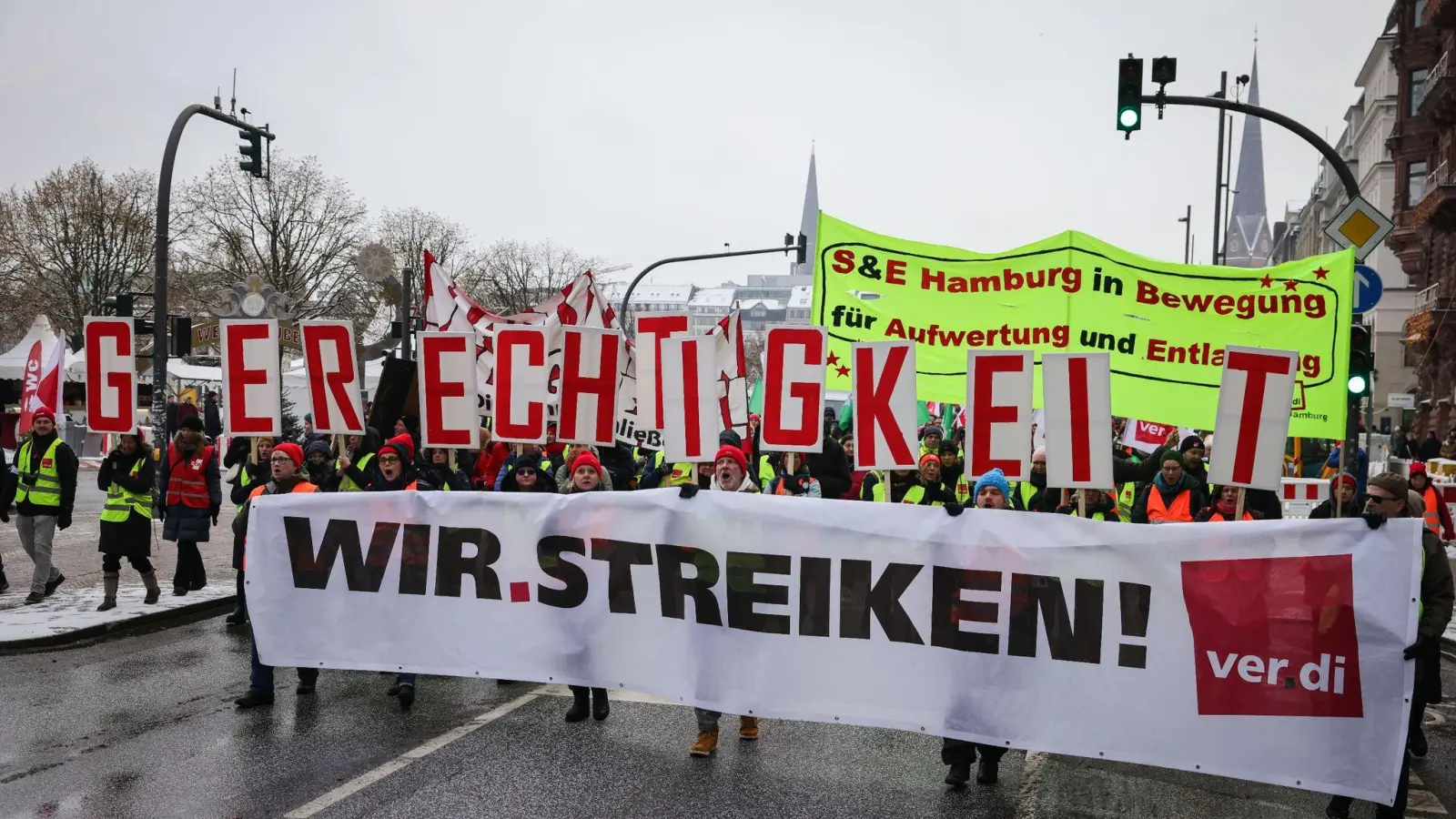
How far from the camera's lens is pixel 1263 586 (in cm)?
584

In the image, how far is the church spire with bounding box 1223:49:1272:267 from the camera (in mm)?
133375

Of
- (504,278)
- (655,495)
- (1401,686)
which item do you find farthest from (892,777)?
(504,278)

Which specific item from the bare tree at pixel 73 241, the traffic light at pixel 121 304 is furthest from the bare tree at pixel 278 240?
the traffic light at pixel 121 304

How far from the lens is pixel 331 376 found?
875 cm

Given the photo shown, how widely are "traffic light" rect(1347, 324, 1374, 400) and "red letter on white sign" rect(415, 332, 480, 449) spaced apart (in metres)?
7.10

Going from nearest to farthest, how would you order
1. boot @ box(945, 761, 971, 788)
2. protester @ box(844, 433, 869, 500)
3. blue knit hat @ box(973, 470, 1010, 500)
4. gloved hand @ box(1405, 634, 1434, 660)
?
gloved hand @ box(1405, 634, 1434, 660) < boot @ box(945, 761, 971, 788) < blue knit hat @ box(973, 470, 1010, 500) < protester @ box(844, 433, 869, 500)

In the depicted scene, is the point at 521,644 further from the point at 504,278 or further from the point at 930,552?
the point at 504,278

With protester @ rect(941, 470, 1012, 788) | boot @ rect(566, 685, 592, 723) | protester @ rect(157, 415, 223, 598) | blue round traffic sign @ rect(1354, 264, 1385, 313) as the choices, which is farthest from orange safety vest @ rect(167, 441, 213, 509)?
blue round traffic sign @ rect(1354, 264, 1385, 313)

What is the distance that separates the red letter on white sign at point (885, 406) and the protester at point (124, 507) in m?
6.07

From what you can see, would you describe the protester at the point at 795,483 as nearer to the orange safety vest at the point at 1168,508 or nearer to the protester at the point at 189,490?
the orange safety vest at the point at 1168,508

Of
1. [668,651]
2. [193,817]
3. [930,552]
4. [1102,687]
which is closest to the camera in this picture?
[193,817]

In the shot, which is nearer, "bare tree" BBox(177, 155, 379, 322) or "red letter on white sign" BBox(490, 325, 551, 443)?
"red letter on white sign" BBox(490, 325, 551, 443)

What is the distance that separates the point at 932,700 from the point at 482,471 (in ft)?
24.1

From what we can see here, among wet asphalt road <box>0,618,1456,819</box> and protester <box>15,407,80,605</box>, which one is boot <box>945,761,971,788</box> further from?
protester <box>15,407,80,605</box>
